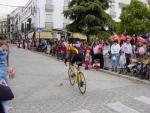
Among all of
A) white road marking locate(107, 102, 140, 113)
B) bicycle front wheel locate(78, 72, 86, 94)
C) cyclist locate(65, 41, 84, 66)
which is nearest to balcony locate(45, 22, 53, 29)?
cyclist locate(65, 41, 84, 66)

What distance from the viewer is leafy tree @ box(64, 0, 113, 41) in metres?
39.5

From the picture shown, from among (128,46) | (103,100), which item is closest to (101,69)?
(128,46)

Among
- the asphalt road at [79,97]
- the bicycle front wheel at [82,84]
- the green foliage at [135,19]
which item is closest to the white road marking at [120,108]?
the asphalt road at [79,97]

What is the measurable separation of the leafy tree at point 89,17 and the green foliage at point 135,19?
27.8 ft

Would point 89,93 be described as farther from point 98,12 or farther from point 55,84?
point 98,12

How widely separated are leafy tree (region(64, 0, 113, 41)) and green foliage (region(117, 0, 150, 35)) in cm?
848

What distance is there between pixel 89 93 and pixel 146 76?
13.5 ft

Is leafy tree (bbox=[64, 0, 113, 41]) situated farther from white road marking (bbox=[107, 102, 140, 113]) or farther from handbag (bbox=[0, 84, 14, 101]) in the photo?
handbag (bbox=[0, 84, 14, 101])

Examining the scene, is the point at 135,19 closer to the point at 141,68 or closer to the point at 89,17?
the point at 89,17

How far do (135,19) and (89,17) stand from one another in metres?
9.45

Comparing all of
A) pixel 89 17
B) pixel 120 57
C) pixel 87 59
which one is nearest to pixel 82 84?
pixel 120 57

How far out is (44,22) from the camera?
66750 mm

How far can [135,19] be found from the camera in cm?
3033

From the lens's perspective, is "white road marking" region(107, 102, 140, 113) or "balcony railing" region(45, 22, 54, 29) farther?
"balcony railing" region(45, 22, 54, 29)
